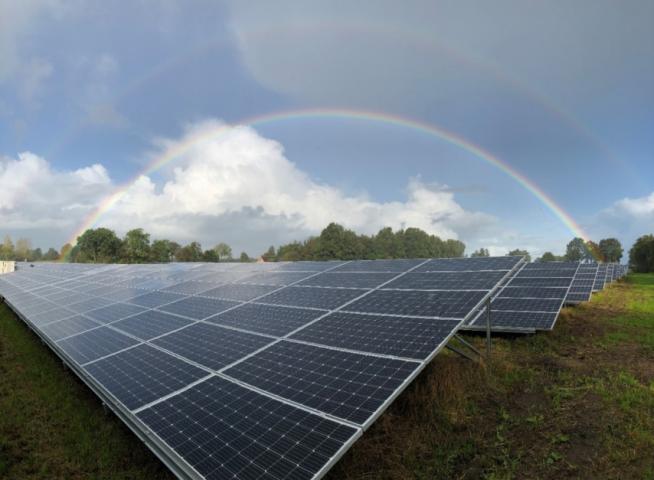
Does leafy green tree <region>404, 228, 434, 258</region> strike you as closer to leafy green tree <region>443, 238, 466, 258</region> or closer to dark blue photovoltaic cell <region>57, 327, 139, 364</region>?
leafy green tree <region>443, 238, 466, 258</region>

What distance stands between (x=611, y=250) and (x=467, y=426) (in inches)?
6785

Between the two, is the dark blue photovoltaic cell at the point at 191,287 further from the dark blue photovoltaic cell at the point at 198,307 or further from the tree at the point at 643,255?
the tree at the point at 643,255

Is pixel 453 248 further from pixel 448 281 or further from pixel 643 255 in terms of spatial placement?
pixel 448 281

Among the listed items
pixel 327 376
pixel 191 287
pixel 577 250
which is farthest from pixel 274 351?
pixel 577 250

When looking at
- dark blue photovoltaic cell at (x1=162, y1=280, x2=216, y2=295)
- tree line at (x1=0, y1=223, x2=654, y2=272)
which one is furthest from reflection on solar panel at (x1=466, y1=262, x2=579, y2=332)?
Result: tree line at (x1=0, y1=223, x2=654, y2=272)

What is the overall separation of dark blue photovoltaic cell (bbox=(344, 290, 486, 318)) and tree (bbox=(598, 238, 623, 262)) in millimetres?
168956

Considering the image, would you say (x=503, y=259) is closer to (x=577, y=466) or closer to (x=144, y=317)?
(x=577, y=466)

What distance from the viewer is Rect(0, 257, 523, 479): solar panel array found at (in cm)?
437

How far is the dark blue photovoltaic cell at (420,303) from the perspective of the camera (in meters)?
7.44

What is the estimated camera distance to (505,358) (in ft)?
35.3

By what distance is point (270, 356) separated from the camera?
686cm

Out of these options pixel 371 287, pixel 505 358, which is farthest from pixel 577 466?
pixel 371 287

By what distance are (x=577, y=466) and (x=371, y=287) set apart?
626 cm

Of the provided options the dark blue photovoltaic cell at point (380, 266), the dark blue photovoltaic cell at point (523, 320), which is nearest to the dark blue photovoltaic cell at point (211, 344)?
the dark blue photovoltaic cell at point (380, 266)
